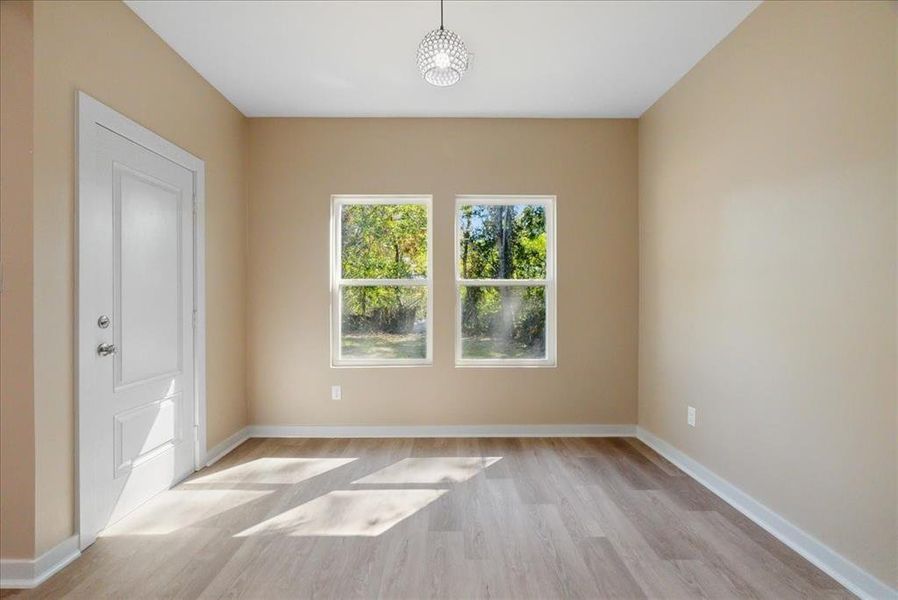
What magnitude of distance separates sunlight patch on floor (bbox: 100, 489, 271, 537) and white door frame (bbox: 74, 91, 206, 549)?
204 millimetres

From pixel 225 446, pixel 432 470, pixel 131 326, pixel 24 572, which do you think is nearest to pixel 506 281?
pixel 432 470

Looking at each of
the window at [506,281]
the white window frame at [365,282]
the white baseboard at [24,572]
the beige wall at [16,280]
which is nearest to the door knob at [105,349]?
the beige wall at [16,280]

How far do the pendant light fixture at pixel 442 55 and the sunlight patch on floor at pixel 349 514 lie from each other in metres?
2.39

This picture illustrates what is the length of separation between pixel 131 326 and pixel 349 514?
1616 millimetres

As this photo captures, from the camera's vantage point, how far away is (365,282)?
409 cm

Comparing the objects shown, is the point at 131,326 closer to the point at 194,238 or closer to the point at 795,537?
the point at 194,238

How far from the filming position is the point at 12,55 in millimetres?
1948

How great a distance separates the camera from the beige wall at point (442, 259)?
3992 mm

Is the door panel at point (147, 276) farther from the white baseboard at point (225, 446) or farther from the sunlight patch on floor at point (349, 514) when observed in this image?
the sunlight patch on floor at point (349, 514)

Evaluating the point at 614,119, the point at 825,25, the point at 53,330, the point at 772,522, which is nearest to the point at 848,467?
the point at 772,522

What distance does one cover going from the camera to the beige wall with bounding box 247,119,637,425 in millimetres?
3992

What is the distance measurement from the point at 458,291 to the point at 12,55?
9.98ft

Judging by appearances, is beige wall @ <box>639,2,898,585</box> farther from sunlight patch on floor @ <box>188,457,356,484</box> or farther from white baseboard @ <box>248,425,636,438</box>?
sunlight patch on floor @ <box>188,457,356,484</box>

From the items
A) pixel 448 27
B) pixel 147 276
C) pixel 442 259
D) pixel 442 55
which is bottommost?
pixel 147 276
